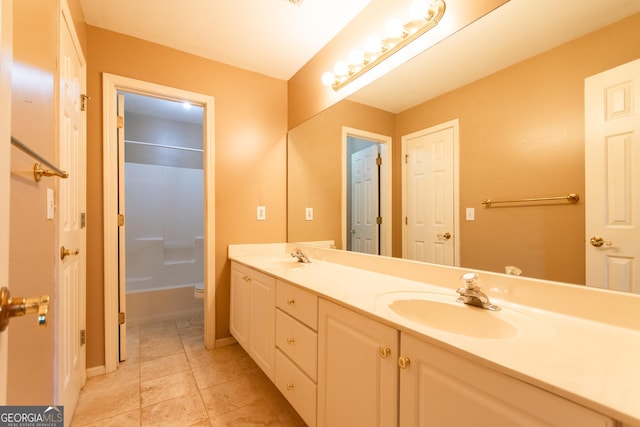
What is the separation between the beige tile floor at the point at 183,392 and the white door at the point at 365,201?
1.03 metres

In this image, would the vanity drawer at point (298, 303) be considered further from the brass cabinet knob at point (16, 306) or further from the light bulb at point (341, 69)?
the light bulb at point (341, 69)

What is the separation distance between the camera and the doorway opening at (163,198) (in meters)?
3.30

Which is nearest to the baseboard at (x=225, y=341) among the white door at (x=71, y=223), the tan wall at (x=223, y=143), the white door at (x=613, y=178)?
the tan wall at (x=223, y=143)

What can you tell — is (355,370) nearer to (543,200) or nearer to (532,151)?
(543,200)

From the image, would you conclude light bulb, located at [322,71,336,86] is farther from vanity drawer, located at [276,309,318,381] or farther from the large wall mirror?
vanity drawer, located at [276,309,318,381]

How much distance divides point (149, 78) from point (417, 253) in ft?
7.23

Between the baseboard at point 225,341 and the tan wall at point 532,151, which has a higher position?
the tan wall at point 532,151

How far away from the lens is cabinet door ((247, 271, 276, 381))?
1.50 metres

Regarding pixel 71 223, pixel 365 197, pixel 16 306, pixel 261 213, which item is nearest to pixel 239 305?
pixel 261 213

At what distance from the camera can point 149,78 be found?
77.5 inches

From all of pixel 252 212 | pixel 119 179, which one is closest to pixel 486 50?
pixel 252 212

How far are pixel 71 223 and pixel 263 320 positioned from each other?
118cm

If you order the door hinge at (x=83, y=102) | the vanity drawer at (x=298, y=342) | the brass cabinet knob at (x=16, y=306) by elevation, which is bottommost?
the vanity drawer at (x=298, y=342)

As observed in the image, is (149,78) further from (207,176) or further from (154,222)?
(154,222)
